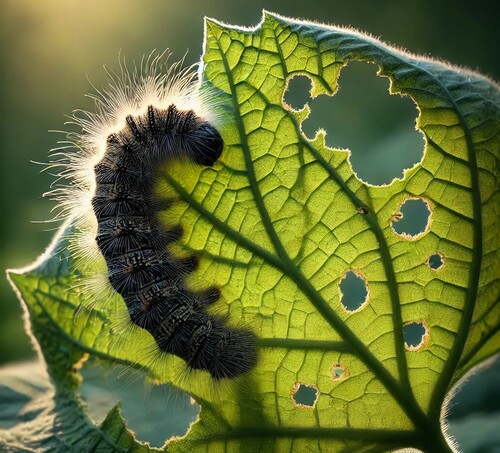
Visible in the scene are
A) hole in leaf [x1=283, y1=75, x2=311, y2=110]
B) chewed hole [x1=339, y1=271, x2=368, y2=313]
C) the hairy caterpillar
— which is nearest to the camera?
hole in leaf [x1=283, y1=75, x2=311, y2=110]

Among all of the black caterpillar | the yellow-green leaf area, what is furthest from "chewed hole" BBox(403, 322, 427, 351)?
the black caterpillar

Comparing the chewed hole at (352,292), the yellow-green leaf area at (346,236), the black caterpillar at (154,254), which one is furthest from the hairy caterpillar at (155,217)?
the chewed hole at (352,292)

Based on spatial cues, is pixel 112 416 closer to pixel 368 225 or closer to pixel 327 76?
pixel 368 225

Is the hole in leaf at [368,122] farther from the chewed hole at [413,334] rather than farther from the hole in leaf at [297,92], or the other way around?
the chewed hole at [413,334]

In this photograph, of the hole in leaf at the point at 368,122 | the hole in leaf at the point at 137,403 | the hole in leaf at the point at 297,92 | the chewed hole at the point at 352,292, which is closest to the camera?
the hole in leaf at the point at 297,92

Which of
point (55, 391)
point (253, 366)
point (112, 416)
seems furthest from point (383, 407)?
point (55, 391)

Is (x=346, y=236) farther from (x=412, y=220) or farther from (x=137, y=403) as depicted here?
(x=137, y=403)

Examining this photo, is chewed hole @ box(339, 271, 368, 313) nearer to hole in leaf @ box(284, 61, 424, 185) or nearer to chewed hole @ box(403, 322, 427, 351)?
chewed hole @ box(403, 322, 427, 351)

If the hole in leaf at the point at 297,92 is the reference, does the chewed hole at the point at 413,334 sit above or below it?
below
